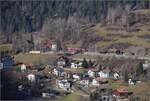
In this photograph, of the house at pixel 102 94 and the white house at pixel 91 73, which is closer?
the house at pixel 102 94

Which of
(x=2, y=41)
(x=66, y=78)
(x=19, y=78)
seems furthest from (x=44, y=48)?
(x=19, y=78)

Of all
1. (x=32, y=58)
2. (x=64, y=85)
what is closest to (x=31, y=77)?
(x=64, y=85)

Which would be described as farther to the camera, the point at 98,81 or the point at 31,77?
the point at 98,81

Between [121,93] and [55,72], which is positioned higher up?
[55,72]

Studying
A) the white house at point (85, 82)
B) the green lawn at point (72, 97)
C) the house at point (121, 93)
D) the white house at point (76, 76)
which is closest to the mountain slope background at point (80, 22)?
the white house at point (76, 76)

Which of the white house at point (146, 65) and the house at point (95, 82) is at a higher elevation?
the white house at point (146, 65)

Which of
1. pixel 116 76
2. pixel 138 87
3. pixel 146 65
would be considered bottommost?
pixel 138 87

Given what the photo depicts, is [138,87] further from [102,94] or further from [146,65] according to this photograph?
[146,65]

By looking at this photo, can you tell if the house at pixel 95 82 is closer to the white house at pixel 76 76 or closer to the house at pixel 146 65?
the white house at pixel 76 76
